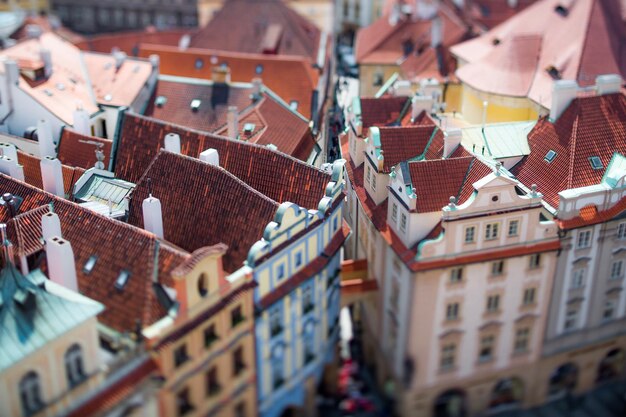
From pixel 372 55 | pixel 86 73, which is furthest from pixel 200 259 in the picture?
pixel 372 55

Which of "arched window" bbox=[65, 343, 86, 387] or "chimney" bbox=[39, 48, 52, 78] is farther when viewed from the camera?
"chimney" bbox=[39, 48, 52, 78]

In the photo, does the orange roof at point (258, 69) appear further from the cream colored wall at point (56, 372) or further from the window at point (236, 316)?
the cream colored wall at point (56, 372)

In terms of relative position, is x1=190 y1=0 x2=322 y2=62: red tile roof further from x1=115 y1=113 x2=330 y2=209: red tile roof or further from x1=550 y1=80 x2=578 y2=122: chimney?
x1=550 y1=80 x2=578 y2=122: chimney

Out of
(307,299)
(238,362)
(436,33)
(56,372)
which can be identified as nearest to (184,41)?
(436,33)

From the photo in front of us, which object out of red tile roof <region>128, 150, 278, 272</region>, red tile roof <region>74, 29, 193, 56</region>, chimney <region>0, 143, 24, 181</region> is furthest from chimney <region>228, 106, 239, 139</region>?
red tile roof <region>74, 29, 193, 56</region>

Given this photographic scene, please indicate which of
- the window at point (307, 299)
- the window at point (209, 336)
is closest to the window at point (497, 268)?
the window at point (307, 299)
